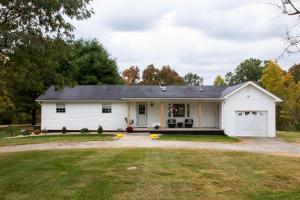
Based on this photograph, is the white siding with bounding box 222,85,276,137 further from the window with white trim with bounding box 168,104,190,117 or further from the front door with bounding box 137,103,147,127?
the front door with bounding box 137,103,147,127

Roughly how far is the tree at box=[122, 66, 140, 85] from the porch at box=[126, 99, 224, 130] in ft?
122

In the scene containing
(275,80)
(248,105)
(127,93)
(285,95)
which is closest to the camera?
(248,105)

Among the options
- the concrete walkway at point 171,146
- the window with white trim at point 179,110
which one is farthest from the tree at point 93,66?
the concrete walkway at point 171,146

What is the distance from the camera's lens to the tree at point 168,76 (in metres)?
68.2

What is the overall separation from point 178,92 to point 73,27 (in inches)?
873

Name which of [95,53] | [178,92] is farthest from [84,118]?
[95,53]

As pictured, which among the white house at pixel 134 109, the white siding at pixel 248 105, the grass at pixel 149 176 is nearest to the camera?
the grass at pixel 149 176

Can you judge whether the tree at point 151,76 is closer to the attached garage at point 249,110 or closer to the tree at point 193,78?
the tree at point 193,78

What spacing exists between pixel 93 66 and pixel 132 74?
24.4 meters

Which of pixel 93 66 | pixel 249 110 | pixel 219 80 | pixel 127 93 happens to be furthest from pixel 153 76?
pixel 249 110

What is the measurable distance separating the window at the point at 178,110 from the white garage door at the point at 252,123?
535cm

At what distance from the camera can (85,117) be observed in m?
33.9

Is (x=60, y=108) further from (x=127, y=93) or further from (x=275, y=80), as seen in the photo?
(x=275, y=80)

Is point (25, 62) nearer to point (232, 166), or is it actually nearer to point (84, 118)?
point (232, 166)
